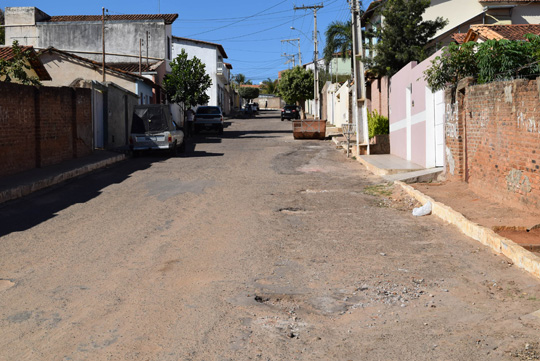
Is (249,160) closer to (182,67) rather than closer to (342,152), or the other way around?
(342,152)

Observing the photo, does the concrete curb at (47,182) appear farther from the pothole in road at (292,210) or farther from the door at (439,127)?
the door at (439,127)

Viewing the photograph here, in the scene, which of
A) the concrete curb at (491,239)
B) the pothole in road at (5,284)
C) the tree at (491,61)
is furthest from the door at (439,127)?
the pothole in road at (5,284)

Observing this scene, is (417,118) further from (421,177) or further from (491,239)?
(491,239)

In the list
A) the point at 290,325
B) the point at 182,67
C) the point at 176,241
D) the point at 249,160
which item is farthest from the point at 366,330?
the point at 182,67

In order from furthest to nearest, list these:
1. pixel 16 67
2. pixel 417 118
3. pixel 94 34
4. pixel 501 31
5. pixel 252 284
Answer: pixel 94 34, pixel 501 31, pixel 16 67, pixel 417 118, pixel 252 284

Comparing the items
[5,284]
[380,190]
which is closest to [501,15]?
[380,190]

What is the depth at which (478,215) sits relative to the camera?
988 cm

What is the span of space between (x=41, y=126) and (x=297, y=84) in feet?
184

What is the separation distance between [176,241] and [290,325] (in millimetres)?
3767

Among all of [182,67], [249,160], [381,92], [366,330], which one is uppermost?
[182,67]

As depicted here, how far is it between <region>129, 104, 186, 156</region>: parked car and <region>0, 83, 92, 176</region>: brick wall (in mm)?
1721

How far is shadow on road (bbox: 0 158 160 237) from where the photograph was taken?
1058 cm

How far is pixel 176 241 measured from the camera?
881 centimetres

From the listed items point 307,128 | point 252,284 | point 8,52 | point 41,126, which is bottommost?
point 252,284
